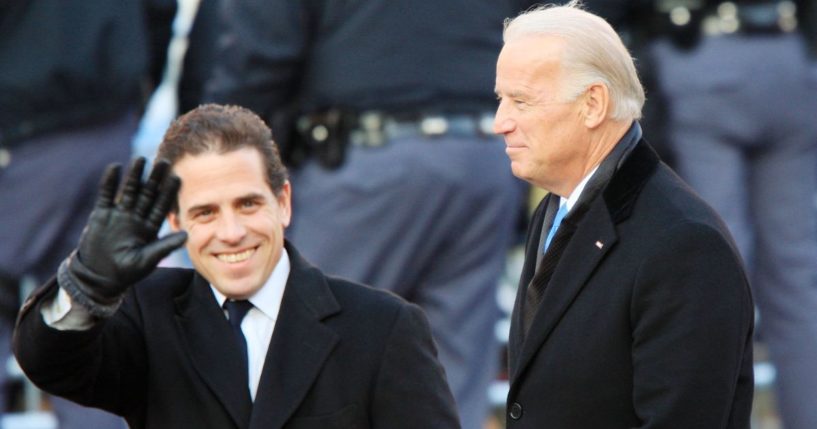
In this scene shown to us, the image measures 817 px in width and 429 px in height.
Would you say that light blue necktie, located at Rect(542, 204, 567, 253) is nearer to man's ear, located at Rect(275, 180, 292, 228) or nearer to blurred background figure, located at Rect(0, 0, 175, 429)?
man's ear, located at Rect(275, 180, 292, 228)

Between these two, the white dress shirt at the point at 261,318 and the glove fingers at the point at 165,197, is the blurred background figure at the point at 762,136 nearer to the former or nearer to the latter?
the white dress shirt at the point at 261,318

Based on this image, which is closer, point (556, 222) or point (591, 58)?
point (591, 58)

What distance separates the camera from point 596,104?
3.18m

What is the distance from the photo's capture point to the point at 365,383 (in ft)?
11.3

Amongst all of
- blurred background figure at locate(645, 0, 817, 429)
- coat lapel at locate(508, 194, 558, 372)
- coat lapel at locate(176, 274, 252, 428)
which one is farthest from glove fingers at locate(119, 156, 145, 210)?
blurred background figure at locate(645, 0, 817, 429)

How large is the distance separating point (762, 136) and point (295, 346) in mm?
2808

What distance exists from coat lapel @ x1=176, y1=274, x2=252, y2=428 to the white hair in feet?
2.74

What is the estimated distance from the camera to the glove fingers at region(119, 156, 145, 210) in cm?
307

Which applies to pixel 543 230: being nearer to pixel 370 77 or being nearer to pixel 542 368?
pixel 542 368

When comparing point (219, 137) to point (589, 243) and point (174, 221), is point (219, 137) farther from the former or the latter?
point (589, 243)

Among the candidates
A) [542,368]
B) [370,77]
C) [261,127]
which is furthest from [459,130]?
[542,368]

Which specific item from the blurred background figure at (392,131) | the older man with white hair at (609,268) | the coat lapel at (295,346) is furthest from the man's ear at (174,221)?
the blurred background figure at (392,131)

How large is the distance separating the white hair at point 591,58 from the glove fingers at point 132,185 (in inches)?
29.3

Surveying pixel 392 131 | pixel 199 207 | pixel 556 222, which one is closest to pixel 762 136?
pixel 392 131
